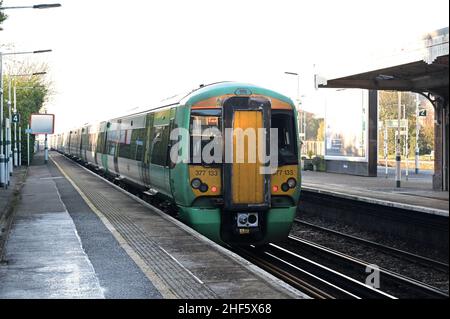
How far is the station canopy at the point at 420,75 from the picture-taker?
2.90 meters

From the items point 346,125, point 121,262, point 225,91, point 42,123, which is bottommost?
point 121,262

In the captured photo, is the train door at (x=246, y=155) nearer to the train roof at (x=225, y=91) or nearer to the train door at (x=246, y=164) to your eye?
the train door at (x=246, y=164)

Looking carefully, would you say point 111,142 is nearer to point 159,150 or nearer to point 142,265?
point 159,150

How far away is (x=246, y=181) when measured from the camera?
991cm

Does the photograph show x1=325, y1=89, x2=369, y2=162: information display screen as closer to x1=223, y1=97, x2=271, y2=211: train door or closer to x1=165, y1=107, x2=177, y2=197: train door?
x1=165, y1=107, x2=177, y2=197: train door

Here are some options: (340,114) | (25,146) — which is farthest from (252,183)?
(25,146)

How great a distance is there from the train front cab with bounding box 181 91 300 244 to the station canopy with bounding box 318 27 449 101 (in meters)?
2.06

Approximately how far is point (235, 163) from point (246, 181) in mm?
360

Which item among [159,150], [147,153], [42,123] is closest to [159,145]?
[159,150]

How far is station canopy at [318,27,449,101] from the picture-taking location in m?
2.90

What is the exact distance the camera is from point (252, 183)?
9922 mm

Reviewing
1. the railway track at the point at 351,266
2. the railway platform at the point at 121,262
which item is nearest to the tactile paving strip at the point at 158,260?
the railway platform at the point at 121,262
